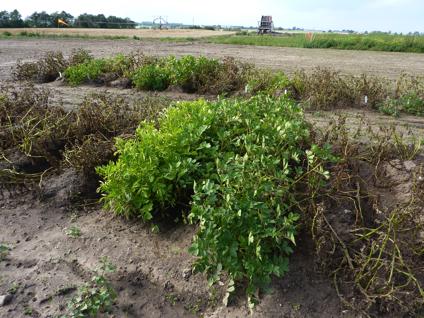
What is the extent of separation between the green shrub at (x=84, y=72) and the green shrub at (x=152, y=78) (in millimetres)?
1239

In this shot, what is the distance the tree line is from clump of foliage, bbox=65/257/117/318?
165 ft

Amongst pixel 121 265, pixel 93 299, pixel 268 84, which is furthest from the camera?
pixel 268 84

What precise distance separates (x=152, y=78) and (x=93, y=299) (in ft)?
21.0

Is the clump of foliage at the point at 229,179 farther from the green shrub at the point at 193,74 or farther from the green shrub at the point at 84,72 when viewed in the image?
the green shrub at the point at 84,72

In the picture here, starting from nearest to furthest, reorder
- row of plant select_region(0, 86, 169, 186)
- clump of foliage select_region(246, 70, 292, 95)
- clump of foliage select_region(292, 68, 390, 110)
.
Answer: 1. row of plant select_region(0, 86, 169, 186)
2. clump of foliage select_region(292, 68, 390, 110)
3. clump of foliage select_region(246, 70, 292, 95)

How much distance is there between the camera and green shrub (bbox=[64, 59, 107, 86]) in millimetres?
9156

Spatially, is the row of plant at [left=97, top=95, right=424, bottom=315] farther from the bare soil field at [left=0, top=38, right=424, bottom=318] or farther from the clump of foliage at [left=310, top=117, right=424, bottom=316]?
the bare soil field at [left=0, top=38, right=424, bottom=318]

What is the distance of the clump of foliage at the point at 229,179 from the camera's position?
261 cm

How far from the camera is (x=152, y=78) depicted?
8.51m

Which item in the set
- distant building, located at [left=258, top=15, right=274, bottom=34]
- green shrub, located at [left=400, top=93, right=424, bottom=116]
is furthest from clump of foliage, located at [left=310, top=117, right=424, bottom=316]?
distant building, located at [left=258, top=15, right=274, bottom=34]

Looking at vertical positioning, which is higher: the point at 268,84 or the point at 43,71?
the point at 268,84

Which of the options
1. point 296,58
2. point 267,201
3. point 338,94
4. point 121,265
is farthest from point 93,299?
point 296,58

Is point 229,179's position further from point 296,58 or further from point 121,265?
point 296,58

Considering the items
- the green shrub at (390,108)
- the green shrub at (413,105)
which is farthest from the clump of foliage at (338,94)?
the green shrub at (413,105)
